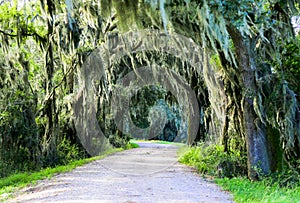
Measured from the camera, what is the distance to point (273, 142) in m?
7.93

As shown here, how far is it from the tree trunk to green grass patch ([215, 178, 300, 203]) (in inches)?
13.5

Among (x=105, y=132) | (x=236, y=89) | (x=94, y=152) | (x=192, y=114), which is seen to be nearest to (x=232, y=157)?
(x=236, y=89)

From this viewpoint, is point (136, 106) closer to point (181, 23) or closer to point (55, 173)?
point (55, 173)

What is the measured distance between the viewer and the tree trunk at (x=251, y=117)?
24.3 feet

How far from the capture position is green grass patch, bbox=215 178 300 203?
5.38m

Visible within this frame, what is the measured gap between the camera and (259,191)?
609cm

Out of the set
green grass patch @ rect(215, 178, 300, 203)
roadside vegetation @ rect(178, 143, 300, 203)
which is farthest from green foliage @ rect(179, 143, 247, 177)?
green grass patch @ rect(215, 178, 300, 203)

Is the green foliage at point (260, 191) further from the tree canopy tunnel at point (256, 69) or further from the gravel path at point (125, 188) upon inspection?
the tree canopy tunnel at point (256, 69)

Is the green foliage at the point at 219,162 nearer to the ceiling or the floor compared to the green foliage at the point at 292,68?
nearer to the floor

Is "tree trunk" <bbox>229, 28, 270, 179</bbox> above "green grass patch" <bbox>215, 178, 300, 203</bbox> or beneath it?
above

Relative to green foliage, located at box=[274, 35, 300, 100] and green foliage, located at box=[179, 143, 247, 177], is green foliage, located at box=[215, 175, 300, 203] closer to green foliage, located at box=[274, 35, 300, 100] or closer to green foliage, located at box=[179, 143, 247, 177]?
green foliage, located at box=[179, 143, 247, 177]

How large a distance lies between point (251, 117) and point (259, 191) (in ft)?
6.33

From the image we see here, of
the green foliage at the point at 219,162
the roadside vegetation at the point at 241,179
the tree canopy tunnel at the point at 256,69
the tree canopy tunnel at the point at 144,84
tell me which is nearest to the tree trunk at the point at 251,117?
the tree canopy tunnel at the point at 256,69

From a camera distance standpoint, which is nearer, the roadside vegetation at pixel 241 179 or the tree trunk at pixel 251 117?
the roadside vegetation at pixel 241 179
